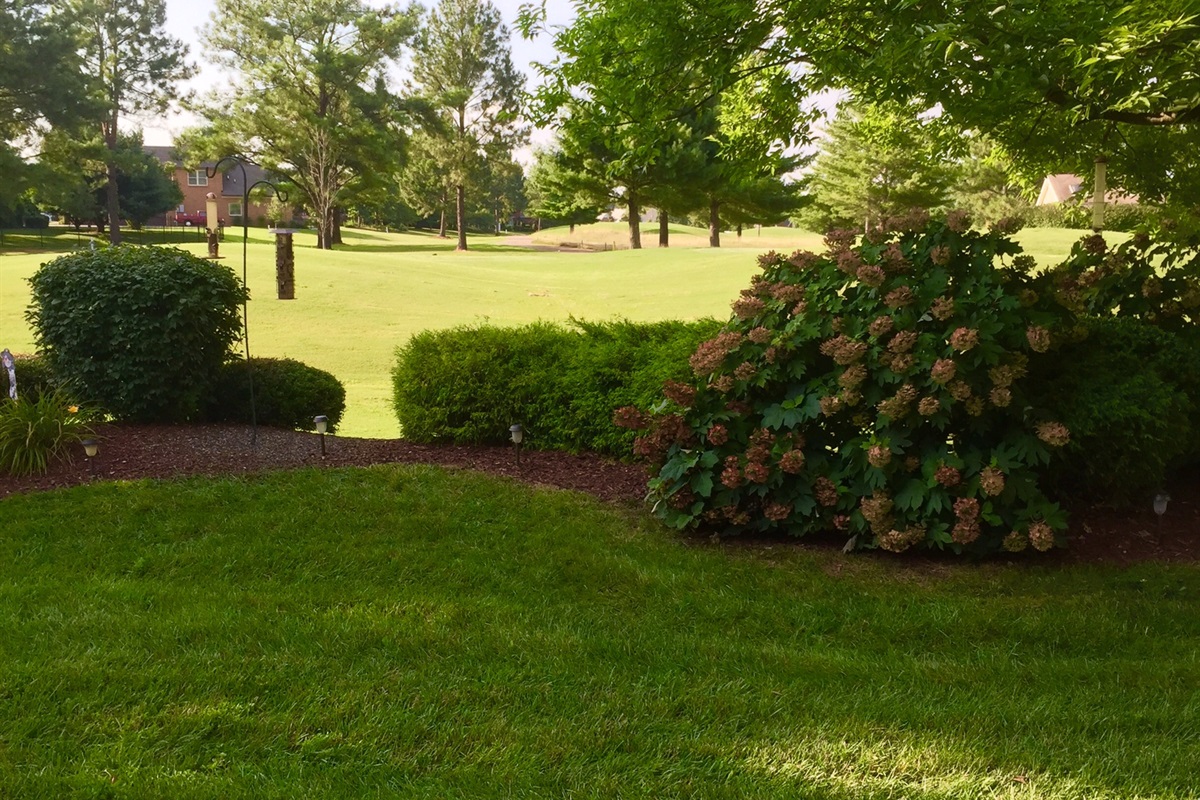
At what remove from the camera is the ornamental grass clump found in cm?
419

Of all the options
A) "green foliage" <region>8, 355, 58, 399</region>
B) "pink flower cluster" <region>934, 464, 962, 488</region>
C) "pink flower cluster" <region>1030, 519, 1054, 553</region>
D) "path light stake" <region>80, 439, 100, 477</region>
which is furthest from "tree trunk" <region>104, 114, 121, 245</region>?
"pink flower cluster" <region>1030, 519, 1054, 553</region>

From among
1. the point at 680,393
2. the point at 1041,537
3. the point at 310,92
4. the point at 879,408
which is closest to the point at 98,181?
the point at 310,92

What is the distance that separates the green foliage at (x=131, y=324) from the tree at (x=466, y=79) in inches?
1091

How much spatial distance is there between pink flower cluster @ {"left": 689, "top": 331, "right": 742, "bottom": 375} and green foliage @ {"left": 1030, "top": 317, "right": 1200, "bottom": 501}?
65.5 inches

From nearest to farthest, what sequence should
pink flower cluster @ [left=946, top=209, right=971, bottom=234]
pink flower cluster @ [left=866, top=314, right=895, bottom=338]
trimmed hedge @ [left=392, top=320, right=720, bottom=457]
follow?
pink flower cluster @ [left=866, top=314, right=895, bottom=338] → pink flower cluster @ [left=946, top=209, right=971, bottom=234] → trimmed hedge @ [left=392, top=320, right=720, bottom=457]

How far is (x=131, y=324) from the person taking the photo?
19.8 feet

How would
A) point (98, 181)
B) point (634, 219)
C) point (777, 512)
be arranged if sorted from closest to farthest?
point (777, 512)
point (98, 181)
point (634, 219)

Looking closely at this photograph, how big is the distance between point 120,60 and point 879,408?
31574 millimetres

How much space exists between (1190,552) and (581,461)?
362cm

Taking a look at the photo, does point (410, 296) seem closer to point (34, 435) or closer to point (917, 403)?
point (34, 435)

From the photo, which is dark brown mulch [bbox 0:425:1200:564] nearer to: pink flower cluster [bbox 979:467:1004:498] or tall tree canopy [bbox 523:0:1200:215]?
pink flower cluster [bbox 979:467:1004:498]

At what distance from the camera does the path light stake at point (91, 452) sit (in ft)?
17.0

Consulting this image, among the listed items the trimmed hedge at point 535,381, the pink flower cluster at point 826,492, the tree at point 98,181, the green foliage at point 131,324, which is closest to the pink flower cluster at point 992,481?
the pink flower cluster at point 826,492

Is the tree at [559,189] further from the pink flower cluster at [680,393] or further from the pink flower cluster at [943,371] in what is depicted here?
the pink flower cluster at [943,371]
